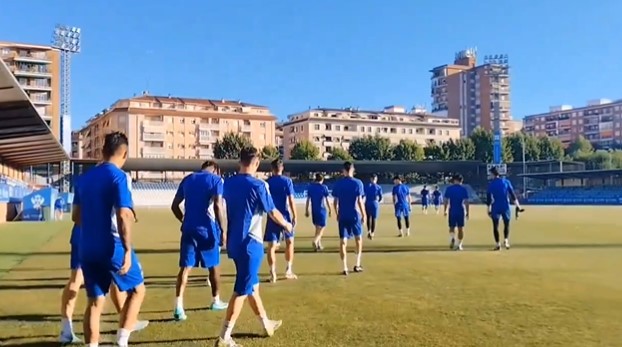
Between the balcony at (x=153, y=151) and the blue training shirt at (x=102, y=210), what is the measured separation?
4182 inches

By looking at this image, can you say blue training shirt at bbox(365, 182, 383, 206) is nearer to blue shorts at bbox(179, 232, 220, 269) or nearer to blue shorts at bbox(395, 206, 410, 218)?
blue shorts at bbox(395, 206, 410, 218)

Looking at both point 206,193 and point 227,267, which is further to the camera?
point 227,267

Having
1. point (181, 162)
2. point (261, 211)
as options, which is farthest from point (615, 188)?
point (261, 211)

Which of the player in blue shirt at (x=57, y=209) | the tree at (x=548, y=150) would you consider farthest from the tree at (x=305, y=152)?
the player in blue shirt at (x=57, y=209)

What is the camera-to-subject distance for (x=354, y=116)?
131 meters

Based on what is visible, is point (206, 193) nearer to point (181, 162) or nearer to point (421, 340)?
point (421, 340)

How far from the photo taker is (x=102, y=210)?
546 centimetres

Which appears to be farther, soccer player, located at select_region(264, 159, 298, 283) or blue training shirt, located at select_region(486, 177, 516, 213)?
blue training shirt, located at select_region(486, 177, 516, 213)

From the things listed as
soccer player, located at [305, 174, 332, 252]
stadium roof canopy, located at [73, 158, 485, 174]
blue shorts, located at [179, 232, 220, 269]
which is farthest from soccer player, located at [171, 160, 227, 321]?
stadium roof canopy, located at [73, 158, 485, 174]

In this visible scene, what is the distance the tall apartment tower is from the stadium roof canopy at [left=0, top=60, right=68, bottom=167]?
385 ft

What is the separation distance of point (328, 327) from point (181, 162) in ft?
224

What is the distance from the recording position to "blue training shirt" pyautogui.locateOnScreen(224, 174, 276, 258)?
6488mm

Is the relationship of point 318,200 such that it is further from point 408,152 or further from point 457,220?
point 408,152

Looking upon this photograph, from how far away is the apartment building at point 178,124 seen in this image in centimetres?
10812
